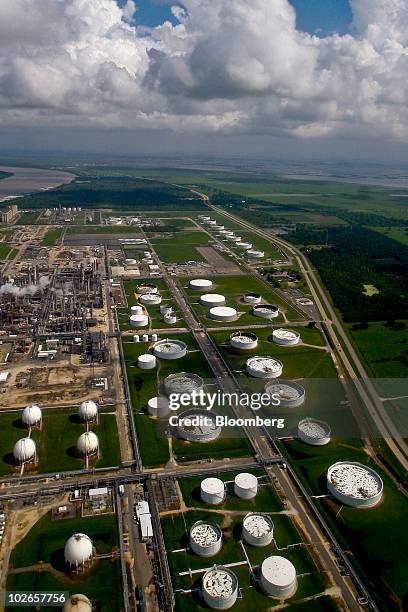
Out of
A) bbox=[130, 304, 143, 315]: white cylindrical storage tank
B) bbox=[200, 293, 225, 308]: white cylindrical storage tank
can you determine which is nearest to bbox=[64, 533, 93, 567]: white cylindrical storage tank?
bbox=[130, 304, 143, 315]: white cylindrical storage tank

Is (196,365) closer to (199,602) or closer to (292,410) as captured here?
(292,410)

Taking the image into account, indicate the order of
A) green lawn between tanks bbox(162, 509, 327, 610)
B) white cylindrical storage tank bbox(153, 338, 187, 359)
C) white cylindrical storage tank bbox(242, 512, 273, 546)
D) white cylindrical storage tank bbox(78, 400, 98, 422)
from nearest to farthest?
green lawn between tanks bbox(162, 509, 327, 610), white cylindrical storage tank bbox(242, 512, 273, 546), white cylindrical storage tank bbox(78, 400, 98, 422), white cylindrical storage tank bbox(153, 338, 187, 359)

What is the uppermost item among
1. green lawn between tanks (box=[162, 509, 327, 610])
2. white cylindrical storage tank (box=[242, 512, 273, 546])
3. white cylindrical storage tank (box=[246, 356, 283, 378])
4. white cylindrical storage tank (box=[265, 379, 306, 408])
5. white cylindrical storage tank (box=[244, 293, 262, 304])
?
white cylindrical storage tank (box=[244, 293, 262, 304])

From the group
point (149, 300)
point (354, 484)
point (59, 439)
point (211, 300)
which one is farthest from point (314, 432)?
point (149, 300)

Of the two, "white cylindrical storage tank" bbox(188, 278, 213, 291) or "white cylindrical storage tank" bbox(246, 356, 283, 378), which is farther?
"white cylindrical storage tank" bbox(188, 278, 213, 291)

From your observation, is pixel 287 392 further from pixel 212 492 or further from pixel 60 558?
pixel 60 558

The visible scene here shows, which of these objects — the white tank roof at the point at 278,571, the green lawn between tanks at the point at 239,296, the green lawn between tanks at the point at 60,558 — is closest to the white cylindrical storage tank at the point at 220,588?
the white tank roof at the point at 278,571

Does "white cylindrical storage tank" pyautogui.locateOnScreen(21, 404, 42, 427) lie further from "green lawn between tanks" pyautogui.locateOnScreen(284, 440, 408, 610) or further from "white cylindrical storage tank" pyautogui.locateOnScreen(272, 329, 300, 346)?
"white cylindrical storage tank" pyautogui.locateOnScreen(272, 329, 300, 346)
